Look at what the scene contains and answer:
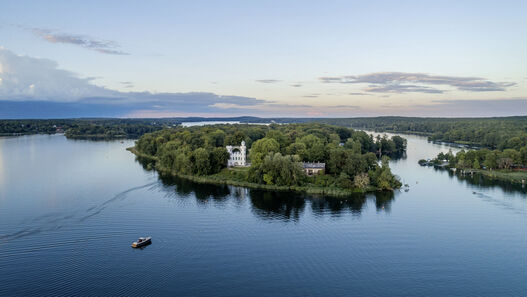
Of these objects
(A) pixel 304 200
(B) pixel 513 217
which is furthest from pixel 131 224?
(B) pixel 513 217

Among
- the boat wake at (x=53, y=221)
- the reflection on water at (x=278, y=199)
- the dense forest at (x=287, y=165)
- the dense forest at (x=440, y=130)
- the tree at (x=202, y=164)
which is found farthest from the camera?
the dense forest at (x=440, y=130)

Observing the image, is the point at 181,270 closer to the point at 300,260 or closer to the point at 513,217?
the point at 300,260

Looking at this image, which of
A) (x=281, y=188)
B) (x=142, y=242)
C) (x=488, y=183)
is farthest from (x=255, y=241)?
(x=488, y=183)

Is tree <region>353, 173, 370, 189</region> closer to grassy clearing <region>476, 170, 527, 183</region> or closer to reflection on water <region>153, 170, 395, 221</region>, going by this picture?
reflection on water <region>153, 170, 395, 221</region>

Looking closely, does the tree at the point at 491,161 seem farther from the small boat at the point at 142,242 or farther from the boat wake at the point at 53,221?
the boat wake at the point at 53,221

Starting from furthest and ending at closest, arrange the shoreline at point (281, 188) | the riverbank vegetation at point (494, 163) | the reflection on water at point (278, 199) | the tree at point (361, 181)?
1. the riverbank vegetation at point (494, 163)
2. the tree at point (361, 181)
3. the shoreline at point (281, 188)
4. the reflection on water at point (278, 199)

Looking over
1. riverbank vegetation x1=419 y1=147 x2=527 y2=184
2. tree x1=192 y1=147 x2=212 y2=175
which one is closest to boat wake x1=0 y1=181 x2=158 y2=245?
tree x1=192 y1=147 x2=212 y2=175

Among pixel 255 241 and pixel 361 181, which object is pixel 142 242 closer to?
pixel 255 241

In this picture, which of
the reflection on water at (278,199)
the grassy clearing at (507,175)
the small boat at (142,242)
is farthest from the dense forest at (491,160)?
the small boat at (142,242)
